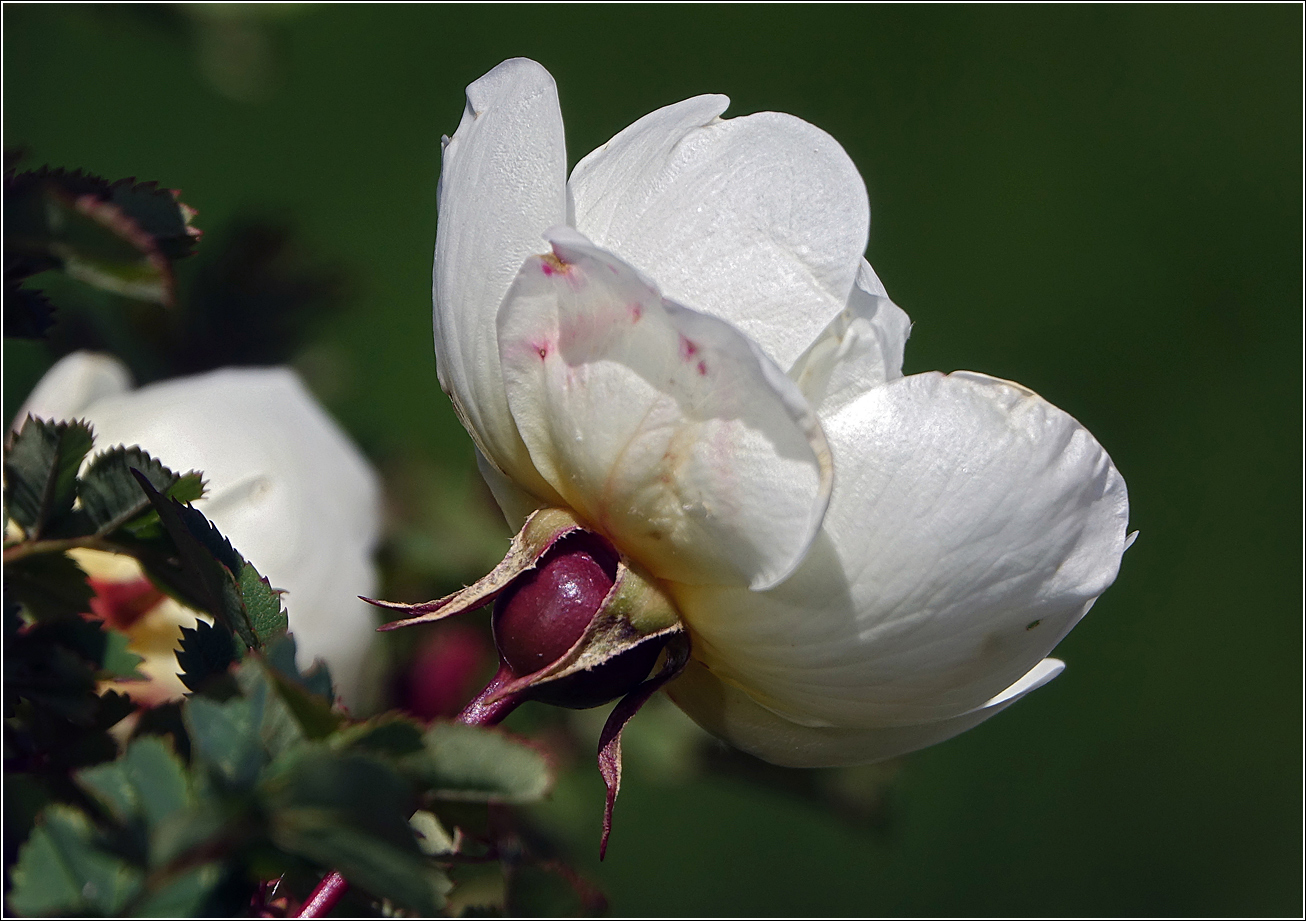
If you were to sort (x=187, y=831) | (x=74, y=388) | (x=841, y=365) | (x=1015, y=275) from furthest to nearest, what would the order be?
(x=1015, y=275), (x=74, y=388), (x=841, y=365), (x=187, y=831)

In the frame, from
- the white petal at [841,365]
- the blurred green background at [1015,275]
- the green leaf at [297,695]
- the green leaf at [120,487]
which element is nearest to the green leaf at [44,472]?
the green leaf at [120,487]

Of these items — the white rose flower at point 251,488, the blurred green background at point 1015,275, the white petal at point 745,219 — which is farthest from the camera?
the blurred green background at point 1015,275

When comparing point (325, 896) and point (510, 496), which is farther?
point (510, 496)

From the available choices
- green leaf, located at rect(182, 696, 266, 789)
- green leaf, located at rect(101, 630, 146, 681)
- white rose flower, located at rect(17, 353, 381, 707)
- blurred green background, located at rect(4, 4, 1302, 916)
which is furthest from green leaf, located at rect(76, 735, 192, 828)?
blurred green background, located at rect(4, 4, 1302, 916)

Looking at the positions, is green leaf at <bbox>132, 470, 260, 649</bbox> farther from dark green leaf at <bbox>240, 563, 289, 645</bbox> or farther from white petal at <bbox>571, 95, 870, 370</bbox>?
white petal at <bbox>571, 95, 870, 370</bbox>

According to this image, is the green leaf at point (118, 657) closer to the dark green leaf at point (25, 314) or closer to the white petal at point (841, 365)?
the dark green leaf at point (25, 314)

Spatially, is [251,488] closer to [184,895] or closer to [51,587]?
[51,587]

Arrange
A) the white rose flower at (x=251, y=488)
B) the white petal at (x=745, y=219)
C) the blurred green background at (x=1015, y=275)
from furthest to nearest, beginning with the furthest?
the blurred green background at (x=1015, y=275), the white rose flower at (x=251, y=488), the white petal at (x=745, y=219)

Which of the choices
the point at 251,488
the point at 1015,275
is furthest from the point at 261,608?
the point at 1015,275
